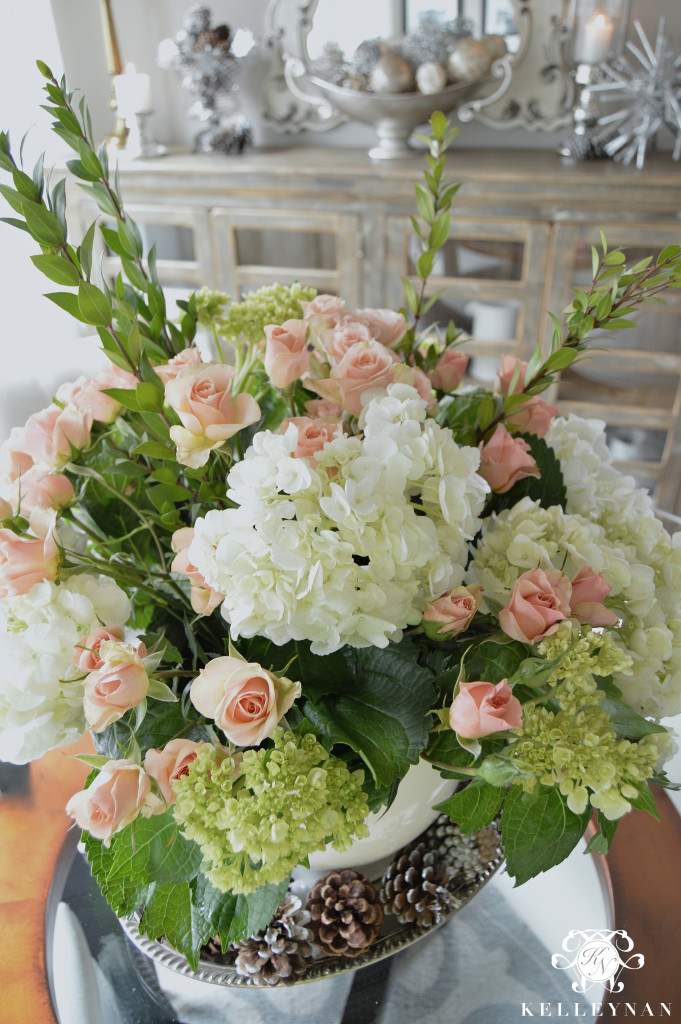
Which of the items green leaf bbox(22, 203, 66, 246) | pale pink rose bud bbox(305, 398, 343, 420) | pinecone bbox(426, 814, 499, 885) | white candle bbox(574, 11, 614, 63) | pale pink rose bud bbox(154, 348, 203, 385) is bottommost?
pinecone bbox(426, 814, 499, 885)

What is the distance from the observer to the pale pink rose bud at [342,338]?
20.9 inches

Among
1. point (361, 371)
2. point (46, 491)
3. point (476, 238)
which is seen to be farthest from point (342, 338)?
point (476, 238)

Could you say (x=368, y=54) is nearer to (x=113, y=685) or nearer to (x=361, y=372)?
(x=361, y=372)

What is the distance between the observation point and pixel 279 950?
23.1 inches

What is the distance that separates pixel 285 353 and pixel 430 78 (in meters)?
1.71

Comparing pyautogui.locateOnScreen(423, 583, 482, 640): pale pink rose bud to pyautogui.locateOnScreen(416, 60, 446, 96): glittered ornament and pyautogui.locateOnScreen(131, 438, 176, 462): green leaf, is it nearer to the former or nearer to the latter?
pyautogui.locateOnScreen(131, 438, 176, 462): green leaf

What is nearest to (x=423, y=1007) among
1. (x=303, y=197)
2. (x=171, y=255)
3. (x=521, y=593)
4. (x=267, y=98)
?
(x=521, y=593)

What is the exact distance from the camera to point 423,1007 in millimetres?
588

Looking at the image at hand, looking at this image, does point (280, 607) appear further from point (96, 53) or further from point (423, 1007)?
point (96, 53)

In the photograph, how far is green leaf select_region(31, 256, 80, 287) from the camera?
1.46 ft

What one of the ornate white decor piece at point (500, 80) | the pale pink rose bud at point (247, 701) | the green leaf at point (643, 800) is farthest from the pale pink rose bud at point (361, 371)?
the ornate white decor piece at point (500, 80)

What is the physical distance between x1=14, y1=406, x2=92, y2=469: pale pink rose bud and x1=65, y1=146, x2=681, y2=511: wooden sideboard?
4.68ft

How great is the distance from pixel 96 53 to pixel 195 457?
2.32m

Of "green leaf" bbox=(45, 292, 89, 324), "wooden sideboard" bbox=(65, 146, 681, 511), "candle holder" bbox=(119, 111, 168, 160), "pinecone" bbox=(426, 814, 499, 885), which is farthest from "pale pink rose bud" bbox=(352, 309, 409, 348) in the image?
"candle holder" bbox=(119, 111, 168, 160)
